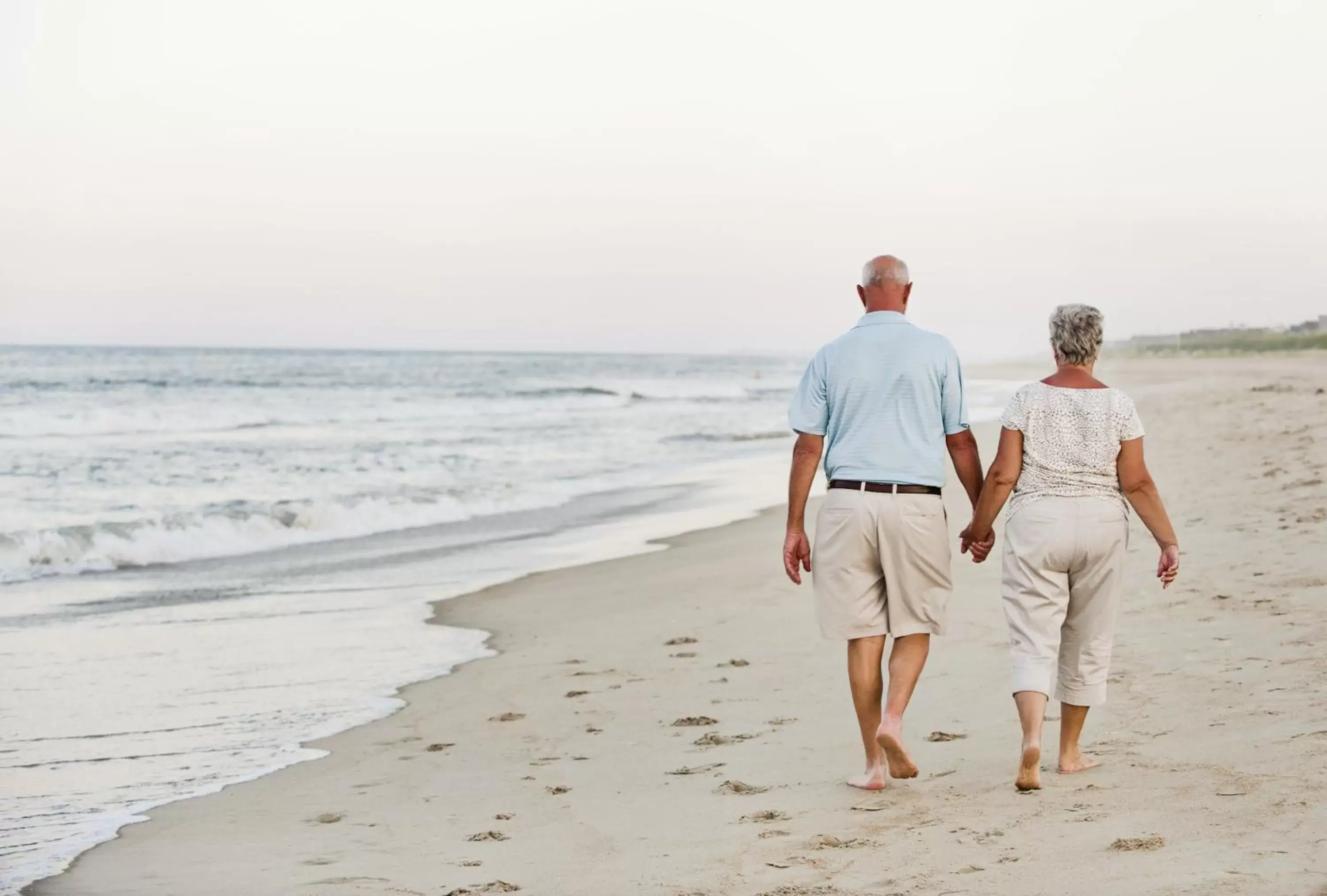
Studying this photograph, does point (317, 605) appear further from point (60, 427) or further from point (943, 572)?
point (60, 427)

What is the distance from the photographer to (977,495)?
14.5ft

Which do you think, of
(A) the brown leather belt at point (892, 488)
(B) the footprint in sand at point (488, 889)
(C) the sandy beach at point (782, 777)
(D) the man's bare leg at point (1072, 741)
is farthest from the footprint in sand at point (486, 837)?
(D) the man's bare leg at point (1072, 741)

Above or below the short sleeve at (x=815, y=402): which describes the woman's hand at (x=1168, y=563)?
below

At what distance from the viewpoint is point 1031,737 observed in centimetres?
400

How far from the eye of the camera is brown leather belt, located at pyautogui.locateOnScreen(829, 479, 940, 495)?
14.1ft

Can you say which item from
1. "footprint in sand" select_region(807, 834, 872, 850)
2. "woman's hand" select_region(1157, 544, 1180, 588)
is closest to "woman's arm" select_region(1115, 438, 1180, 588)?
"woman's hand" select_region(1157, 544, 1180, 588)

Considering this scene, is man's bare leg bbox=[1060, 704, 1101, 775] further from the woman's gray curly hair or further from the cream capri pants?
the woman's gray curly hair

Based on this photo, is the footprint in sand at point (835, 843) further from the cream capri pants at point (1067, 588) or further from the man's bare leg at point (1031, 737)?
the cream capri pants at point (1067, 588)

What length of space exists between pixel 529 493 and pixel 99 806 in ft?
37.8

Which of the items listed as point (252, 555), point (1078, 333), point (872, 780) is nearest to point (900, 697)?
point (872, 780)

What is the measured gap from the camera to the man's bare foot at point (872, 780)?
4238 millimetres

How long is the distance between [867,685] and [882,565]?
0.42 metres

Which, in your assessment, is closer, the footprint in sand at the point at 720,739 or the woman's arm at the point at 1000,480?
the woman's arm at the point at 1000,480

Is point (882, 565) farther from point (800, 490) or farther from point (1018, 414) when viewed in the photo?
point (1018, 414)
